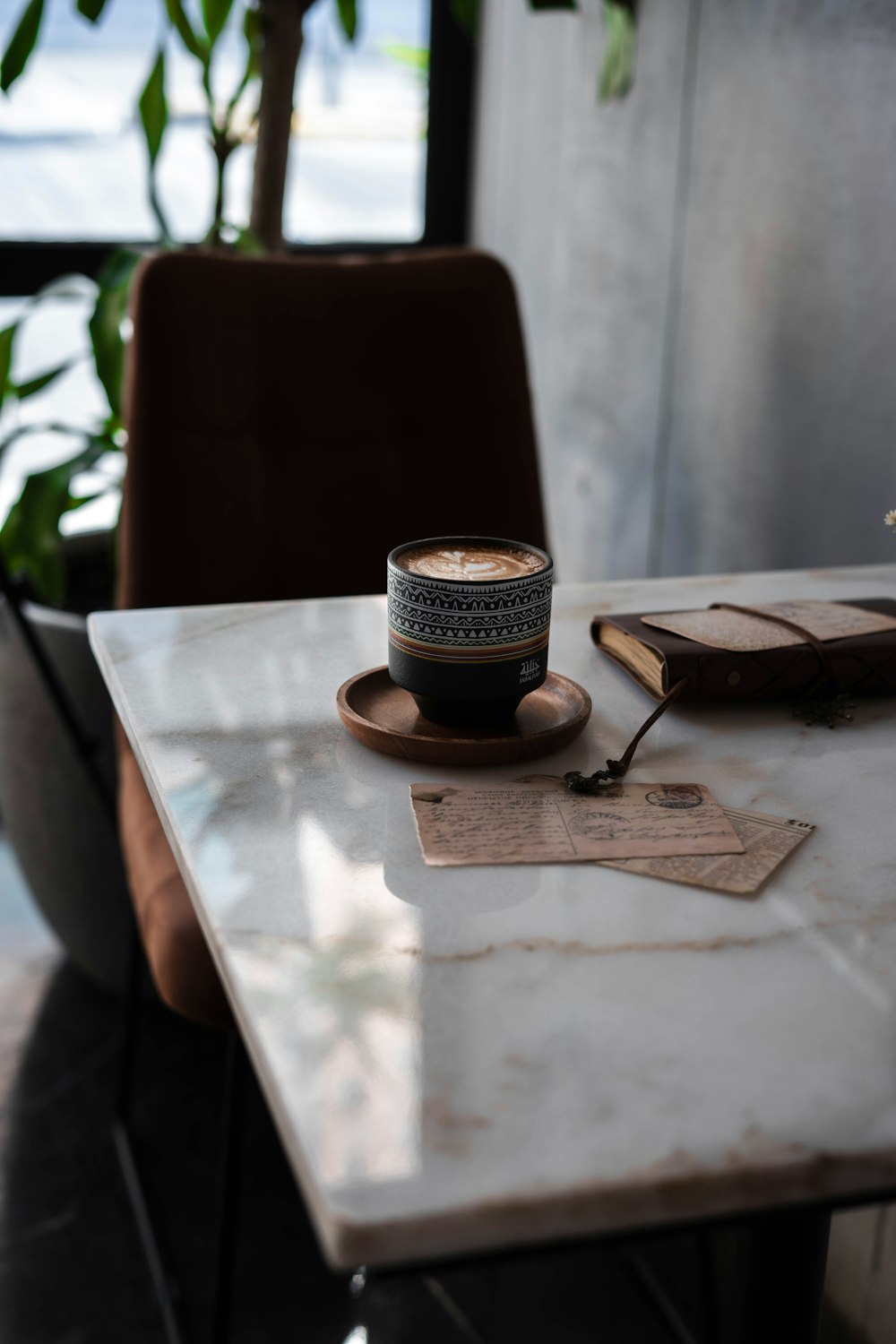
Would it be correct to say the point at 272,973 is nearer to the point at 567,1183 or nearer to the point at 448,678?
the point at 567,1183

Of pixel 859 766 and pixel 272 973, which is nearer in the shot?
pixel 272 973

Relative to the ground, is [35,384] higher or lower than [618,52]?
lower

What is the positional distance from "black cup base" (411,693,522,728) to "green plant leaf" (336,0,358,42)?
1260 mm

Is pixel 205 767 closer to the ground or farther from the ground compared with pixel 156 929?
farther from the ground

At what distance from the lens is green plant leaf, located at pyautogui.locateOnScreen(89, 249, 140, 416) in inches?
64.7

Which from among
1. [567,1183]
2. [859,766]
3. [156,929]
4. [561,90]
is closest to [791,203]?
[561,90]

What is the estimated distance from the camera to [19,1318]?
1254 millimetres

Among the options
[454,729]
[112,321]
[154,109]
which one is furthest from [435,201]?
[454,729]

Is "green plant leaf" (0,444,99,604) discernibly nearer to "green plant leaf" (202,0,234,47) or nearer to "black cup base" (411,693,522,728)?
"green plant leaf" (202,0,234,47)

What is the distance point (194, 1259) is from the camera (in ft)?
4.36

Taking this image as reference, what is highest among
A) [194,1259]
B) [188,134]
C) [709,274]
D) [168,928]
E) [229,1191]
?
[188,134]

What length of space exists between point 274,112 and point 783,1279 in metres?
1.60

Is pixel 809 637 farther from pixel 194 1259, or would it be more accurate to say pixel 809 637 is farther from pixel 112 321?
pixel 112 321

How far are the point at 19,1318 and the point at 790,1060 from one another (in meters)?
1.05
